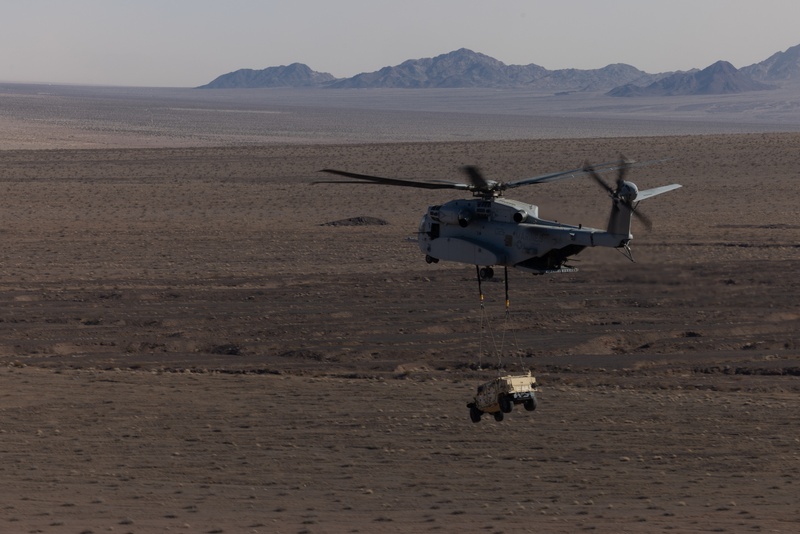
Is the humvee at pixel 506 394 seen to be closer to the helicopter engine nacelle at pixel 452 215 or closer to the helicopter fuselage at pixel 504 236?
the helicopter fuselage at pixel 504 236

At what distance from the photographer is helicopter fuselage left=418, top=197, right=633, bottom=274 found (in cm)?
2294

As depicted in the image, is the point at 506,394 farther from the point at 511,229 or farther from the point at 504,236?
the point at 511,229

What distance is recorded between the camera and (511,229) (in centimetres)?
2375

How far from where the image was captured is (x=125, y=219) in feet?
223

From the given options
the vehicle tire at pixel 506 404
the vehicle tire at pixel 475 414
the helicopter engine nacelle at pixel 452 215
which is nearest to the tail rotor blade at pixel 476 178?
the helicopter engine nacelle at pixel 452 215

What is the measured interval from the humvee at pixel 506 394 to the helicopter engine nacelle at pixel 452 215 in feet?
11.0

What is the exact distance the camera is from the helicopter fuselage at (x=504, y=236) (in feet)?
75.3

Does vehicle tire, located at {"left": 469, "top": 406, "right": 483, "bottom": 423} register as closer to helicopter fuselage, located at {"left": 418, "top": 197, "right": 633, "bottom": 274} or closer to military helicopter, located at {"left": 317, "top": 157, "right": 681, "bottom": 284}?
military helicopter, located at {"left": 317, "top": 157, "right": 681, "bottom": 284}

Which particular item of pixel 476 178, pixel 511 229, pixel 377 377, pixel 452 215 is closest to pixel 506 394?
pixel 511 229

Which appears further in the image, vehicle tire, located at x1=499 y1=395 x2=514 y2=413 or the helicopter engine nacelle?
the helicopter engine nacelle

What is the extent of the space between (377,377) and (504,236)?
1156 cm

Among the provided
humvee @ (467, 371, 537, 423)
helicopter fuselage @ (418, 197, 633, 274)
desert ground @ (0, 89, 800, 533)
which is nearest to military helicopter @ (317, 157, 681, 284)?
helicopter fuselage @ (418, 197, 633, 274)

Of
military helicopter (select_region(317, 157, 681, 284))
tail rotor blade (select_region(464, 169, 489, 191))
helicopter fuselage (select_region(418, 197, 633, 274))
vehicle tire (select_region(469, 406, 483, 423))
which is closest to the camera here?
military helicopter (select_region(317, 157, 681, 284))

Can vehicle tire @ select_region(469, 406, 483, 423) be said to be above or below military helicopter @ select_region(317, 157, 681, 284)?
below
